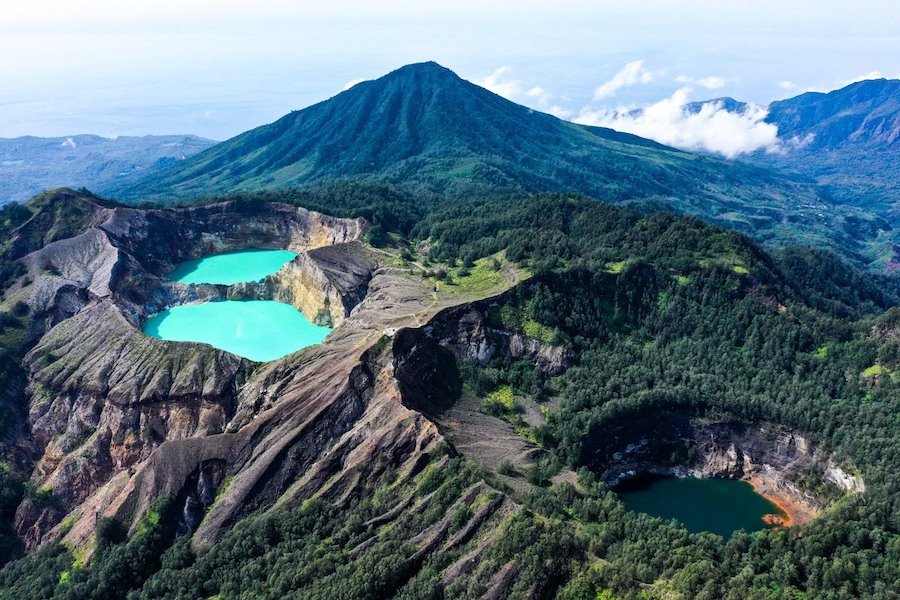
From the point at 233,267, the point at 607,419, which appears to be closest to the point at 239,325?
the point at 233,267

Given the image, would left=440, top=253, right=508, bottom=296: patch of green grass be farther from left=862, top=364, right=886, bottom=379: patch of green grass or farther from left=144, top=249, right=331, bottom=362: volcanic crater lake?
left=862, top=364, right=886, bottom=379: patch of green grass

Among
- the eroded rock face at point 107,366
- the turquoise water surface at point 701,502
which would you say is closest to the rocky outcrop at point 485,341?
the eroded rock face at point 107,366

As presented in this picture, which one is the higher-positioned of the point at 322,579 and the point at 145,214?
the point at 145,214

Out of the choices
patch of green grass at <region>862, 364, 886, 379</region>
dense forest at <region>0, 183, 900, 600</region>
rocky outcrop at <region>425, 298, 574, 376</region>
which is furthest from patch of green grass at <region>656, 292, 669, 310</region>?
patch of green grass at <region>862, 364, 886, 379</region>

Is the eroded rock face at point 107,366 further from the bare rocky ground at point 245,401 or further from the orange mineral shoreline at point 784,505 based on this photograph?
the orange mineral shoreline at point 784,505

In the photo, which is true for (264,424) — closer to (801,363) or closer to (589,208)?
(801,363)

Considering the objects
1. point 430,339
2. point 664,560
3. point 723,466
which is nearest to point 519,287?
point 430,339
